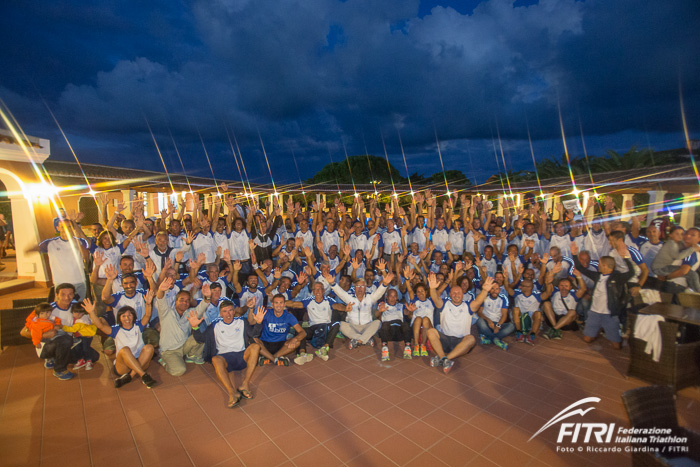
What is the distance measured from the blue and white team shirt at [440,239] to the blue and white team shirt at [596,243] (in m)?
2.91

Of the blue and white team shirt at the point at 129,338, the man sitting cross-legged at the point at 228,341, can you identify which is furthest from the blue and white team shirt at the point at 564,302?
the blue and white team shirt at the point at 129,338

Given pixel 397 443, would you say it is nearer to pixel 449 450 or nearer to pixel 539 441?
pixel 449 450

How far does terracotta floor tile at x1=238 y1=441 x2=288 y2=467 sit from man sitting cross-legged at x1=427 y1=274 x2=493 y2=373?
2722mm

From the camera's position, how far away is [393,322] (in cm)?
631

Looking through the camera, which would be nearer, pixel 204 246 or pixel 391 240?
pixel 204 246

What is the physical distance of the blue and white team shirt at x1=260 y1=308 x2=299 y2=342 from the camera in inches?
228

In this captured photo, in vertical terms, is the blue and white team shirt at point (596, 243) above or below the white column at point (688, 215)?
above

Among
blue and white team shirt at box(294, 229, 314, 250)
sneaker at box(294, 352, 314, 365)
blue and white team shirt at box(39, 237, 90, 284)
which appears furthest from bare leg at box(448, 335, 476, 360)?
blue and white team shirt at box(39, 237, 90, 284)

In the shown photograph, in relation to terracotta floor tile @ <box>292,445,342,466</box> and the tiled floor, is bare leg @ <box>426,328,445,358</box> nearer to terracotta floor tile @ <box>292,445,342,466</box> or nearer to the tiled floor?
the tiled floor

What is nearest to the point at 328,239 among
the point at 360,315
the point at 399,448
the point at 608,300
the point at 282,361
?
the point at 360,315

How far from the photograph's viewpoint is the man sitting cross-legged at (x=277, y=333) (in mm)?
5570

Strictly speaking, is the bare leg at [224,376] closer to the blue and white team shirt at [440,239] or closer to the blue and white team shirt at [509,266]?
the blue and white team shirt at [509,266]

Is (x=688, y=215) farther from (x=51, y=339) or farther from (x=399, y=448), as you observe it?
(x=51, y=339)

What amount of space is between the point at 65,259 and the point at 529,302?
337 inches
